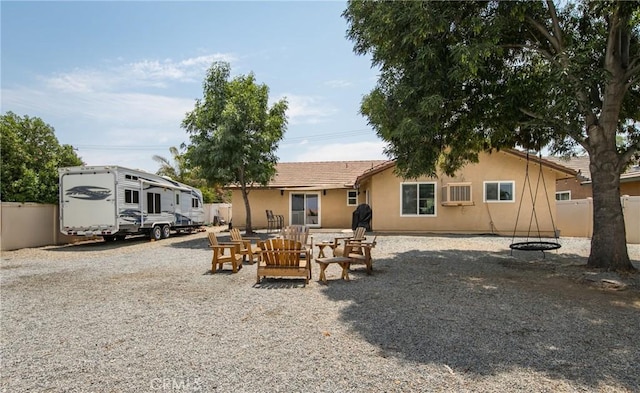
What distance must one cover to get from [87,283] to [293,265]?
4.35 meters

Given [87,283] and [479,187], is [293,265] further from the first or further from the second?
[479,187]

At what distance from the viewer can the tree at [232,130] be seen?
1612 centimetres

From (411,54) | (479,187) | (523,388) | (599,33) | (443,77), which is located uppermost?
(599,33)

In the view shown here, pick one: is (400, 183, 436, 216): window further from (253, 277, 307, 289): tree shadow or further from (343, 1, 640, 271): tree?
(253, 277, 307, 289): tree shadow

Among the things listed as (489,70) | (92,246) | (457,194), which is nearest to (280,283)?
(489,70)

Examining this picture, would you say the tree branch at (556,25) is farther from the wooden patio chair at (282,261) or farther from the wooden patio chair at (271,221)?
the wooden patio chair at (271,221)

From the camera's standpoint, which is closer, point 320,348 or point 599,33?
point 320,348

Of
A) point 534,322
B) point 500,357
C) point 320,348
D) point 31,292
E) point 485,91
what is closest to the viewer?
point 500,357

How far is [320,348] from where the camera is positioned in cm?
409

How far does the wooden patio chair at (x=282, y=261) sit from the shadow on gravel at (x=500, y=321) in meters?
0.70

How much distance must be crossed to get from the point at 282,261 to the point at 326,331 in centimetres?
302

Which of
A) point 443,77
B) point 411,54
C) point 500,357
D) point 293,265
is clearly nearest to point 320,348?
point 500,357

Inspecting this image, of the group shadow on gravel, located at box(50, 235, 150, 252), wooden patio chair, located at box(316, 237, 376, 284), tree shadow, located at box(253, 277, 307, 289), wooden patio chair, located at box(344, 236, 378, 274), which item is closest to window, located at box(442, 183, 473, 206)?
wooden patio chair, located at box(316, 237, 376, 284)

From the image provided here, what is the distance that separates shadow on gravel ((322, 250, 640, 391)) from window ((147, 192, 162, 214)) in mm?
11208
